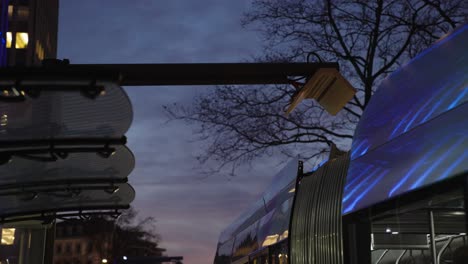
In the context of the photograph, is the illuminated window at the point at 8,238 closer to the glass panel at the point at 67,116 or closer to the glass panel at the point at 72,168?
A: the glass panel at the point at 72,168

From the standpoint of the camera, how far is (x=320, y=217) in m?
6.26

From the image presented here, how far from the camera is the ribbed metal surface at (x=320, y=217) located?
5.79 meters

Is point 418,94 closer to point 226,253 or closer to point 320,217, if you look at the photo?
point 320,217

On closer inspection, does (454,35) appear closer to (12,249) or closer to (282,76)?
(282,76)

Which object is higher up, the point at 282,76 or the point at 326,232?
the point at 282,76

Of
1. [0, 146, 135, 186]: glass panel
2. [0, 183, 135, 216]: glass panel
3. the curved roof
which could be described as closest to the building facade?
[0, 183, 135, 216]: glass panel

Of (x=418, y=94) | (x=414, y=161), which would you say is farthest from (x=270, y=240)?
(x=414, y=161)

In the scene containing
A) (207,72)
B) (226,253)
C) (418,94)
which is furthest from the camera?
(226,253)

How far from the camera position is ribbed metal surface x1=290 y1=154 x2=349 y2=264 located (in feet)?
19.0

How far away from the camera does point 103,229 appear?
6906 cm

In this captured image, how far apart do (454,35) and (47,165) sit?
5.53m

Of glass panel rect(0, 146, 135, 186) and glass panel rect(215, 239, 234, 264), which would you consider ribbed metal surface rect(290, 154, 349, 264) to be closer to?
glass panel rect(0, 146, 135, 186)

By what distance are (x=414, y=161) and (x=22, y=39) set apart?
59107 mm

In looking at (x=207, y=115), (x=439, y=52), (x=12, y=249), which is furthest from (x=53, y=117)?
(x=12, y=249)
